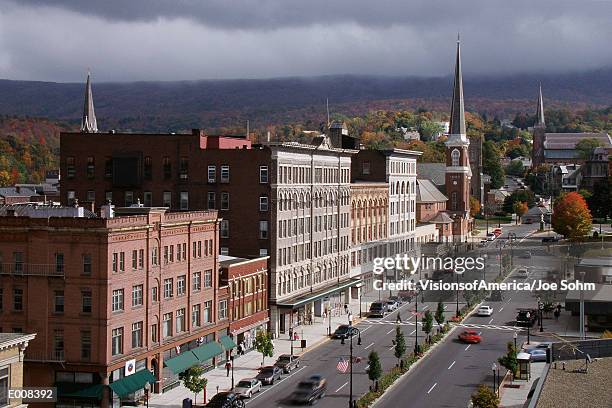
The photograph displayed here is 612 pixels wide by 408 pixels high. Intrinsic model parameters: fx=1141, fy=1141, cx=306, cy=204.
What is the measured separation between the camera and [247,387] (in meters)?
71.6

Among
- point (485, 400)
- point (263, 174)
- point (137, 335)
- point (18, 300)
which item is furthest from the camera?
point (263, 174)

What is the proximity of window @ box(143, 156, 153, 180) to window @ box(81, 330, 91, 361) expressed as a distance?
104 ft

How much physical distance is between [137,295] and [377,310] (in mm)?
43815

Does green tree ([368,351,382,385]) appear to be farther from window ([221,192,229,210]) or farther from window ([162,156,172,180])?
window ([162,156,172,180])

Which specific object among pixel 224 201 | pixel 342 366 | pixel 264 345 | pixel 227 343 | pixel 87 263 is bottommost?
pixel 227 343

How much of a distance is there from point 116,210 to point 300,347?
811 inches

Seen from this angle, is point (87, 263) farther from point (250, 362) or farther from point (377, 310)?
point (377, 310)

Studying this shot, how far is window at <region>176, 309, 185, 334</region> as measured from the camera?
78.6 metres

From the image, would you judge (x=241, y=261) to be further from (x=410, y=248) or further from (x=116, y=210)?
(x=410, y=248)

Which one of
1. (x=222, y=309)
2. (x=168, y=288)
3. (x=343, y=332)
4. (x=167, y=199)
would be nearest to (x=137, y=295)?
(x=168, y=288)

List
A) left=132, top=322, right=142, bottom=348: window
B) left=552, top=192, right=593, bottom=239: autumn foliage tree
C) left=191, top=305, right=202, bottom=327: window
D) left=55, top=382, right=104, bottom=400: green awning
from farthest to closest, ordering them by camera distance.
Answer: left=552, top=192, right=593, bottom=239: autumn foliage tree, left=191, top=305, right=202, bottom=327: window, left=132, top=322, right=142, bottom=348: window, left=55, top=382, right=104, bottom=400: green awning

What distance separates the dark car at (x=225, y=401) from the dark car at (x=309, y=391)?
13.7 feet

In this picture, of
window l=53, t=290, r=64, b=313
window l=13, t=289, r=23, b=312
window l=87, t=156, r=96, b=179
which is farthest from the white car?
window l=13, t=289, r=23, b=312

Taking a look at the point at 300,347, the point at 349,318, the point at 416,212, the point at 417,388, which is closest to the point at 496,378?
the point at 417,388
